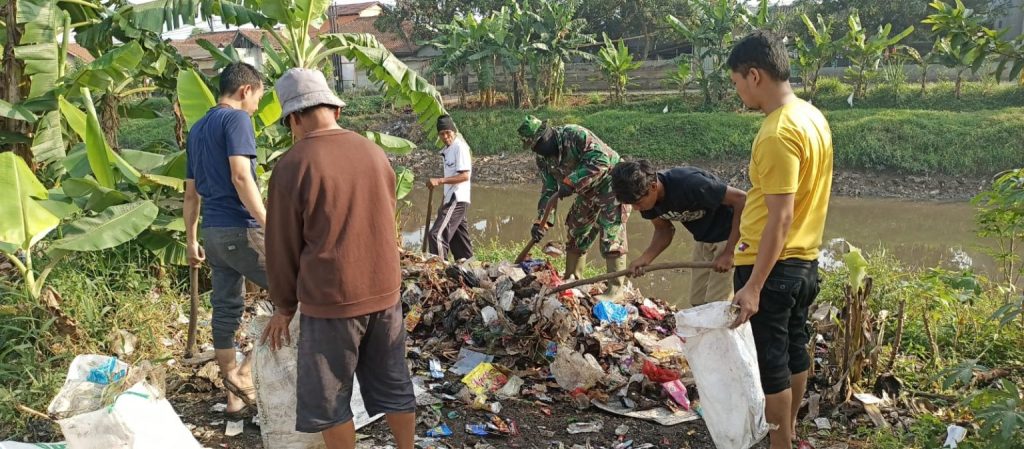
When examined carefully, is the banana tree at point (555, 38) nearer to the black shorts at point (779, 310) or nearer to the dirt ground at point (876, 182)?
the dirt ground at point (876, 182)

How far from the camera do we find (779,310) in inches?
98.0

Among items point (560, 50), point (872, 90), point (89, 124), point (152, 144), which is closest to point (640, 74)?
point (560, 50)

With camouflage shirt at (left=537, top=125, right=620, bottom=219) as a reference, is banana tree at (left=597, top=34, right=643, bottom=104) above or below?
above

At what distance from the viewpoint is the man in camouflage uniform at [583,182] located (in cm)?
469

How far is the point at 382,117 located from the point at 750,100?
1734 centimetres

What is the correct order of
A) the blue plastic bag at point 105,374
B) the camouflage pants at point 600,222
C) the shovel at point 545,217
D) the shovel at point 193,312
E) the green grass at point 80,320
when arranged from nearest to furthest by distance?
1. the blue plastic bag at point 105,374
2. the green grass at point 80,320
3. the shovel at point 193,312
4. the camouflage pants at point 600,222
5. the shovel at point 545,217

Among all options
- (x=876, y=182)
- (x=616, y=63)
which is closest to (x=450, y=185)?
(x=876, y=182)

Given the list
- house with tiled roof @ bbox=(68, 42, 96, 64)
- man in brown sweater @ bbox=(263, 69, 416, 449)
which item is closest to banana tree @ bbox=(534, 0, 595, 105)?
house with tiled roof @ bbox=(68, 42, 96, 64)

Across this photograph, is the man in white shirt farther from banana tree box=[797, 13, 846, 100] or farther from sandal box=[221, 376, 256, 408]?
banana tree box=[797, 13, 846, 100]

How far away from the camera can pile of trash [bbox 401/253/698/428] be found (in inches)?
131

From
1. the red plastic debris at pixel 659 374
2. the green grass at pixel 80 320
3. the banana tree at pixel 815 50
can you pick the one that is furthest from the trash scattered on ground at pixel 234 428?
the banana tree at pixel 815 50

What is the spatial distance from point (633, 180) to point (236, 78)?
69.8 inches

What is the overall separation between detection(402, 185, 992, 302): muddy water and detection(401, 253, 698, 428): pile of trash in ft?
7.72

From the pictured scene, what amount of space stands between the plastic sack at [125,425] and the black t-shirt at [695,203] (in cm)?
213
